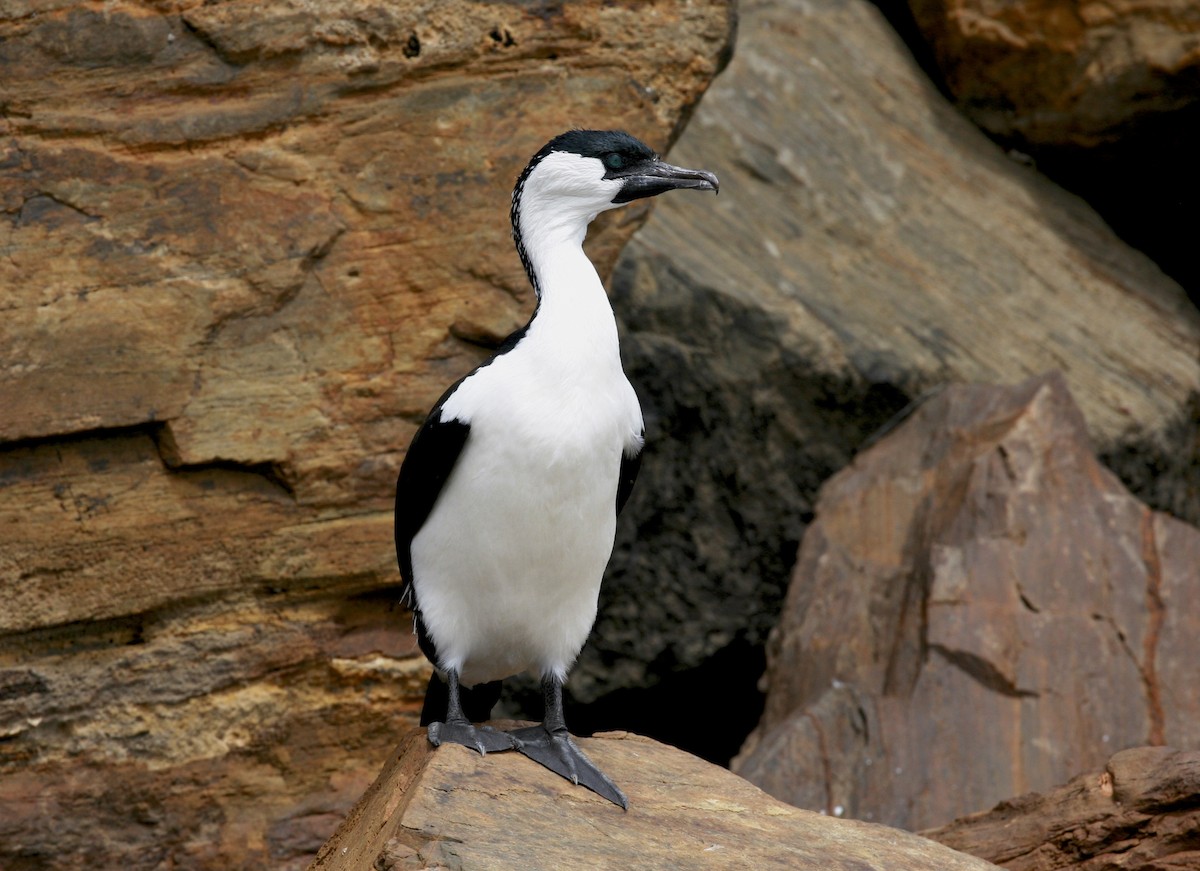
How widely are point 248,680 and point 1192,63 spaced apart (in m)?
6.01

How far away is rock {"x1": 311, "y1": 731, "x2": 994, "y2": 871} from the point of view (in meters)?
3.64

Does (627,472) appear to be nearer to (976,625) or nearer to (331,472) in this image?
(331,472)

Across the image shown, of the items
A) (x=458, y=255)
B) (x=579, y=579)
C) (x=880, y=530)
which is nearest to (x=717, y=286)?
(x=880, y=530)

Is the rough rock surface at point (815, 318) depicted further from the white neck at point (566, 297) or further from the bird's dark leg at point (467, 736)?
the bird's dark leg at point (467, 736)

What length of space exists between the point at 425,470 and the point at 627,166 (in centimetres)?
109

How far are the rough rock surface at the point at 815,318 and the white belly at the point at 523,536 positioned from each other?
2742mm

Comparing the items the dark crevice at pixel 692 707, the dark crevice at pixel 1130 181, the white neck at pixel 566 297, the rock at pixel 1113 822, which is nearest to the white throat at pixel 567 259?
the white neck at pixel 566 297

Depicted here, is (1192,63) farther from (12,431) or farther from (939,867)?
(12,431)

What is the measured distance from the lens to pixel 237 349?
18.1 ft

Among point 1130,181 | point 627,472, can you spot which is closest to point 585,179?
point 627,472

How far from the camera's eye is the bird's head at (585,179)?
181 inches

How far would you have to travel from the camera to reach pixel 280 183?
5.54 m

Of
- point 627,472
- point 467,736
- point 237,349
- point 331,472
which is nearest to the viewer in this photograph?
point 467,736

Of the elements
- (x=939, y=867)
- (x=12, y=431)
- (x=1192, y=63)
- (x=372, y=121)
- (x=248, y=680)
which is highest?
(x=1192, y=63)
